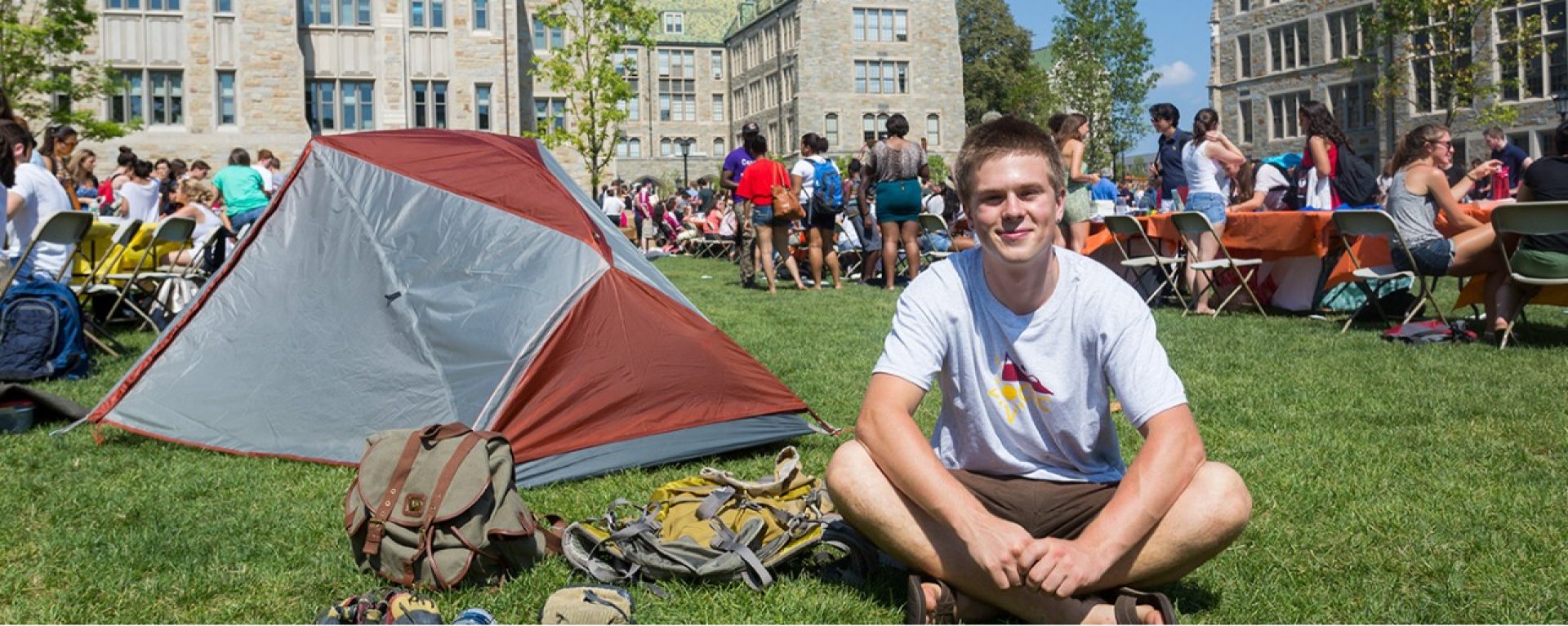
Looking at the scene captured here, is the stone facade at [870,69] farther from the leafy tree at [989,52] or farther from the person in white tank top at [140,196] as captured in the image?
the person in white tank top at [140,196]

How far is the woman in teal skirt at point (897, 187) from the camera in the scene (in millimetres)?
13922

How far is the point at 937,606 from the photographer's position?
11.0ft

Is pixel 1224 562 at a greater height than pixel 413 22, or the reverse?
pixel 413 22

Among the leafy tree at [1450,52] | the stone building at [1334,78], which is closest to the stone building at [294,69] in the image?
the stone building at [1334,78]

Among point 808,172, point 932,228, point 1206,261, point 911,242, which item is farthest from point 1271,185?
point 808,172

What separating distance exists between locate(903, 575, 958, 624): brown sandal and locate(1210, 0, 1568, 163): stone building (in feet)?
124

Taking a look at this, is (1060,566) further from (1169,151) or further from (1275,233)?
(1169,151)

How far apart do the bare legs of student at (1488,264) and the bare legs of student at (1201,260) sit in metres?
2.54

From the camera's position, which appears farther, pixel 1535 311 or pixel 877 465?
pixel 1535 311

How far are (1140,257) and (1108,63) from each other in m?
47.7

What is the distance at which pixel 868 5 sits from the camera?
2904 inches

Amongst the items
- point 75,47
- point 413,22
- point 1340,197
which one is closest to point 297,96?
point 413,22

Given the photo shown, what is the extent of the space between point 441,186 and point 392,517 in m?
2.91

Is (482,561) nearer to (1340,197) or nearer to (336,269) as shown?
(336,269)
